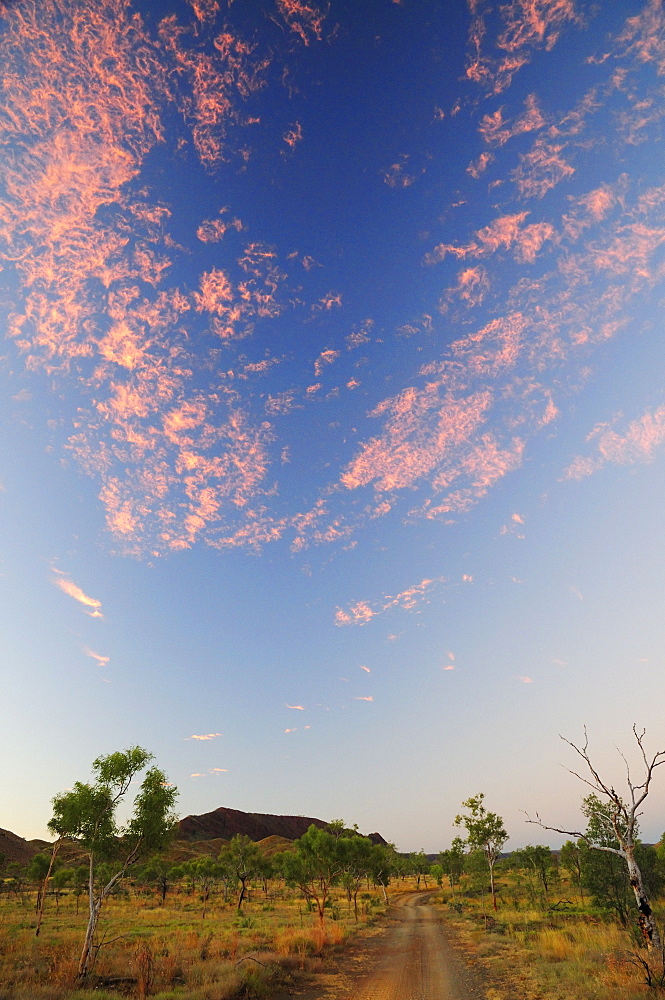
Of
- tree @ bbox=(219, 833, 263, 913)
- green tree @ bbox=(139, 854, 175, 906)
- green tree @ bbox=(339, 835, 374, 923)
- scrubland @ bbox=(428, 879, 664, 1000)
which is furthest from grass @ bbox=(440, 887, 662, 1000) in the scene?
green tree @ bbox=(139, 854, 175, 906)

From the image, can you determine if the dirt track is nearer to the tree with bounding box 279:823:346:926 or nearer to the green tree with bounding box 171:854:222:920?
the tree with bounding box 279:823:346:926

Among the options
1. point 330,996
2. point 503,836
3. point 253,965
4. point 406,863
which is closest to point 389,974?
point 330,996

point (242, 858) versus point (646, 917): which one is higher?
point (646, 917)

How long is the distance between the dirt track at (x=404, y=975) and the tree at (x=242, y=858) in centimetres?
4881

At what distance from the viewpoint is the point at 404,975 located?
19.2 m

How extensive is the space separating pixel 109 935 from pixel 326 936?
1707 centimetres

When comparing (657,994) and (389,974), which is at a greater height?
(657,994)

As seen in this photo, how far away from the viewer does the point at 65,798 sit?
833 inches

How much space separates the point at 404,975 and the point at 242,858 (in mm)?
61733

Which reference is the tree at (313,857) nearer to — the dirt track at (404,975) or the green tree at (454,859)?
the dirt track at (404,975)

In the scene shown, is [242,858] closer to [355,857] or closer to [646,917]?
[355,857]

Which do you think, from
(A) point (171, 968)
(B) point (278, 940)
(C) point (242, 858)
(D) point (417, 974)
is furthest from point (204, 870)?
(D) point (417, 974)

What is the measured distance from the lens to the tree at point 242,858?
69.1 m

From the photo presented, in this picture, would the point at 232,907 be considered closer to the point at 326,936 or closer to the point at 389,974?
the point at 326,936
